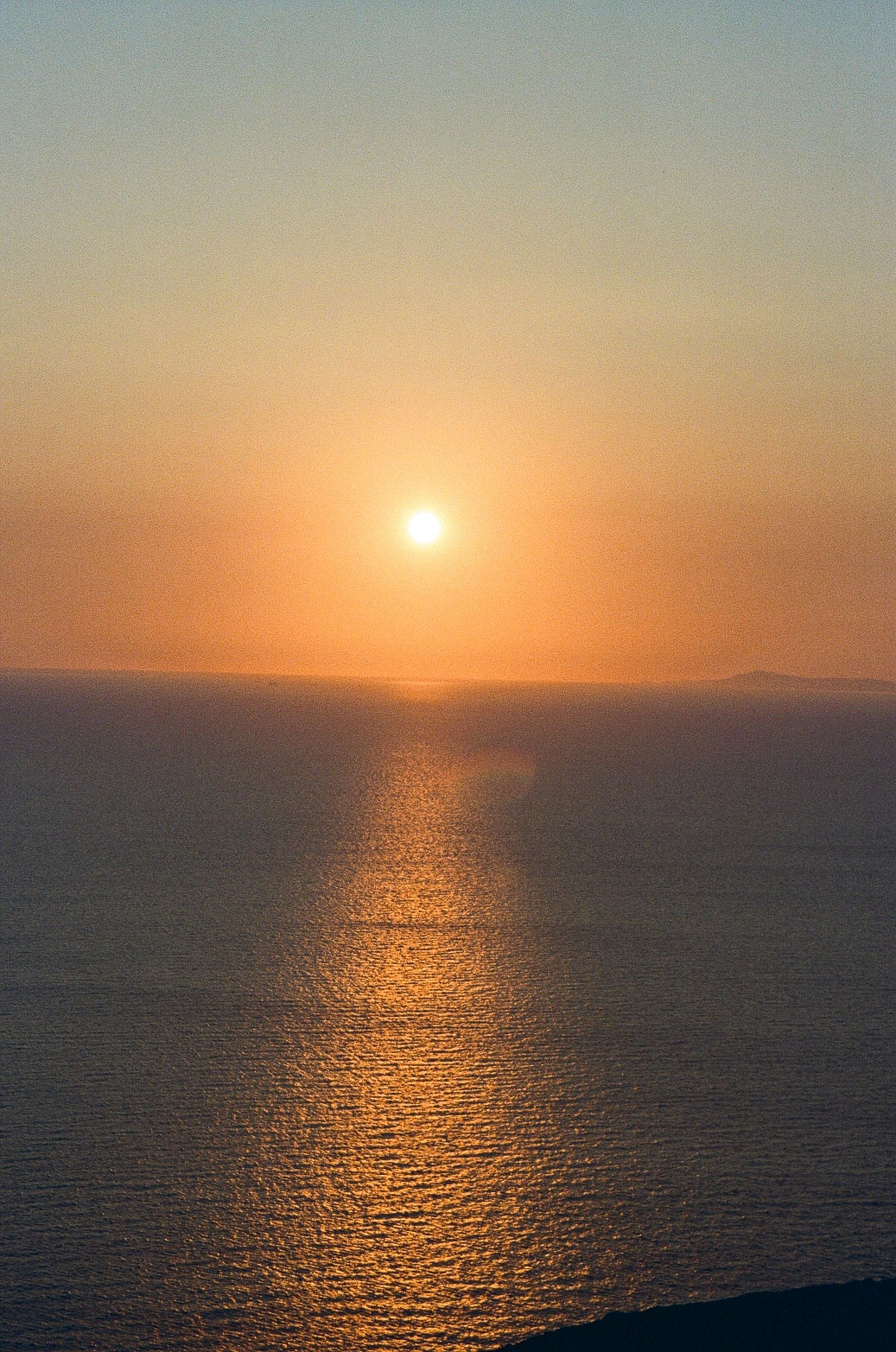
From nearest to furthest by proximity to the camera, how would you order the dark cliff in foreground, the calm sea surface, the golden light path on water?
1. the dark cliff in foreground
2. the golden light path on water
3. the calm sea surface

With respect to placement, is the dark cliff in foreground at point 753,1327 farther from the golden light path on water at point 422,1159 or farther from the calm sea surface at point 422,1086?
the golden light path on water at point 422,1159

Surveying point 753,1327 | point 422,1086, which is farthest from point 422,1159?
point 753,1327

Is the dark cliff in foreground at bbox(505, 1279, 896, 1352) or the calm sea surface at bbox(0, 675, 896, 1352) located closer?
the dark cliff in foreground at bbox(505, 1279, 896, 1352)

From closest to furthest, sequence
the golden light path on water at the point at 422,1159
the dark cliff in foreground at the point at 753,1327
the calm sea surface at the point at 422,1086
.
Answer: the dark cliff in foreground at the point at 753,1327, the golden light path on water at the point at 422,1159, the calm sea surface at the point at 422,1086

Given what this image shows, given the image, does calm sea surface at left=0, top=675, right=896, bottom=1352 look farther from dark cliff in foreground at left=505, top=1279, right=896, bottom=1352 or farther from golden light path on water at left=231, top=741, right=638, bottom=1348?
dark cliff in foreground at left=505, top=1279, right=896, bottom=1352

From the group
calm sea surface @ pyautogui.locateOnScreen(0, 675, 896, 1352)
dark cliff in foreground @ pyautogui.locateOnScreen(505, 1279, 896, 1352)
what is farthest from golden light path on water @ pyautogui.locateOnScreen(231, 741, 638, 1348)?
dark cliff in foreground @ pyautogui.locateOnScreen(505, 1279, 896, 1352)

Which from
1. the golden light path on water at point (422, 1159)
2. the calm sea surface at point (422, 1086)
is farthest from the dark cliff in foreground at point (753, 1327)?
the golden light path on water at point (422, 1159)

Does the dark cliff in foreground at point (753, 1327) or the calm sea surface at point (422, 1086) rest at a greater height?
the calm sea surface at point (422, 1086)
